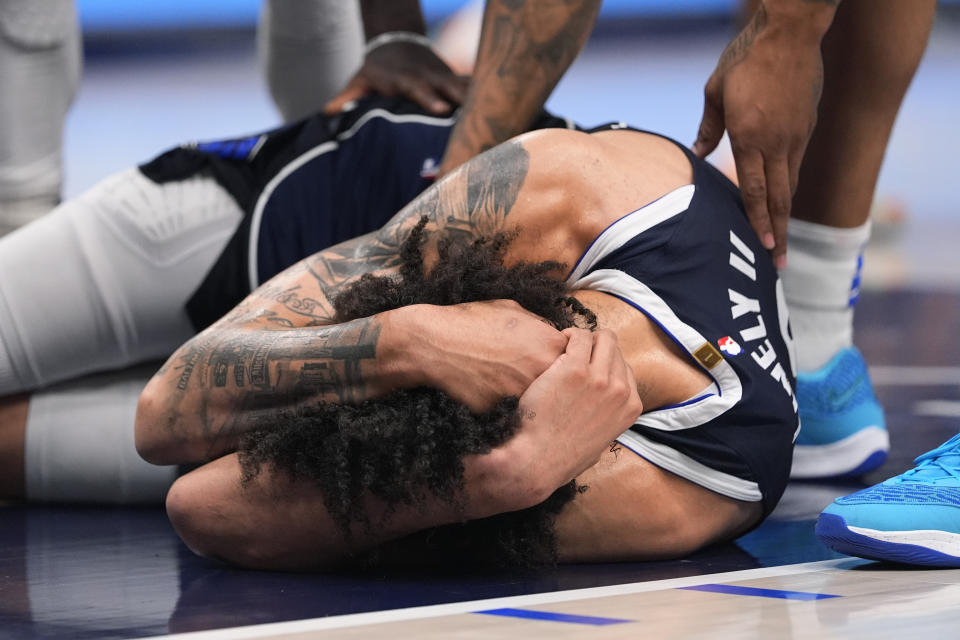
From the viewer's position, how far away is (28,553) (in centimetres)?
140

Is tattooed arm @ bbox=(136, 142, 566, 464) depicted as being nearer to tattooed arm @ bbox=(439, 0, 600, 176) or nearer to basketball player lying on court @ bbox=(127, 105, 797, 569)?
basketball player lying on court @ bbox=(127, 105, 797, 569)

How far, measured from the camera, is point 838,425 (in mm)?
1894

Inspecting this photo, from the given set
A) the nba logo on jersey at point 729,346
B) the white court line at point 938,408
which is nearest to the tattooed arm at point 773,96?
the nba logo on jersey at point 729,346

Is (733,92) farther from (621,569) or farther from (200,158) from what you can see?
(200,158)

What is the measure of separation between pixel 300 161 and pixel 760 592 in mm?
1085

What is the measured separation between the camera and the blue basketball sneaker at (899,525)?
3.89 feet

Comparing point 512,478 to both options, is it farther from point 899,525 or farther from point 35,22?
point 35,22

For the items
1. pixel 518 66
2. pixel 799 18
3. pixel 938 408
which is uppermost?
pixel 799 18

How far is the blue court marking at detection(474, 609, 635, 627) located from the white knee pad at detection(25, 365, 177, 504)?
0.86 metres

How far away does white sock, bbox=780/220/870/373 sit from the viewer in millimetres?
1896

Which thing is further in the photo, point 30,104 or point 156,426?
point 30,104

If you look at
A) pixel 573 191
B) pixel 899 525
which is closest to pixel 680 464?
pixel 899 525

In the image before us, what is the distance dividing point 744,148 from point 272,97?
1617mm

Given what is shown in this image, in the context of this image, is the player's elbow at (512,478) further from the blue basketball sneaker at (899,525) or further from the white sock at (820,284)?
the white sock at (820,284)
